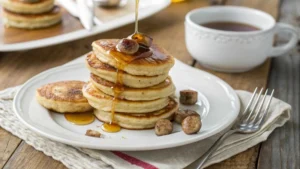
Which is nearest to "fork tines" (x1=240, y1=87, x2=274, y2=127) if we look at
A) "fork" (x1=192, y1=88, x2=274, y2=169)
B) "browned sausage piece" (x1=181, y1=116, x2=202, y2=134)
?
"fork" (x1=192, y1=88, x2=274, y2=169)

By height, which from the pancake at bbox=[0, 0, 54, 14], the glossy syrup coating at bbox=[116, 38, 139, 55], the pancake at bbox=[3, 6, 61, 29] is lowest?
the pancake at bbox=[3, 6, 61, 29]

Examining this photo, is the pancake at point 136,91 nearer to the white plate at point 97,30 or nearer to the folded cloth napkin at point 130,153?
the folded cloth napkin at point 130,153

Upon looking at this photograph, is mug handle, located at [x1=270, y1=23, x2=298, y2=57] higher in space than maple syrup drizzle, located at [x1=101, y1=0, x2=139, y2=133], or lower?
lower

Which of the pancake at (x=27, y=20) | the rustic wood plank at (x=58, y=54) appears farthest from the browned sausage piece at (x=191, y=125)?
→ the pancake at (x=27, y=20)

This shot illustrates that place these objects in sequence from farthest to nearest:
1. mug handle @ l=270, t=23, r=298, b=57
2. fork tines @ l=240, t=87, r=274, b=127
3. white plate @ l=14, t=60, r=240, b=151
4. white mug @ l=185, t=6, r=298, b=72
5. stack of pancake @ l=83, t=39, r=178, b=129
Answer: mug handle @ l=270, t=23, r=298, b=57 < white mug @ l=185, t=6, r=298, b=72 < fork tines @ l=240, t=87, r=274, b=127 < stack of pancake @ l=83, t=39, r=178, b=129 < white plate @ l=14, t=60, r=240, b=151

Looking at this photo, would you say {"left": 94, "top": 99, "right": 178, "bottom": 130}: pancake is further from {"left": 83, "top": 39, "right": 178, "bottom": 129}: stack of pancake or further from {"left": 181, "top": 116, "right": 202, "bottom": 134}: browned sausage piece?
{"left": 181, "top": 116, "right": 202, "bottom": 134}: browned sausage piece

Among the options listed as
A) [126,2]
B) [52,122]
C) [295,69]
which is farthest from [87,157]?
[126,2]

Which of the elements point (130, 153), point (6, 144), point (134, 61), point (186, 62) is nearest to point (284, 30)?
point (186, 62)
